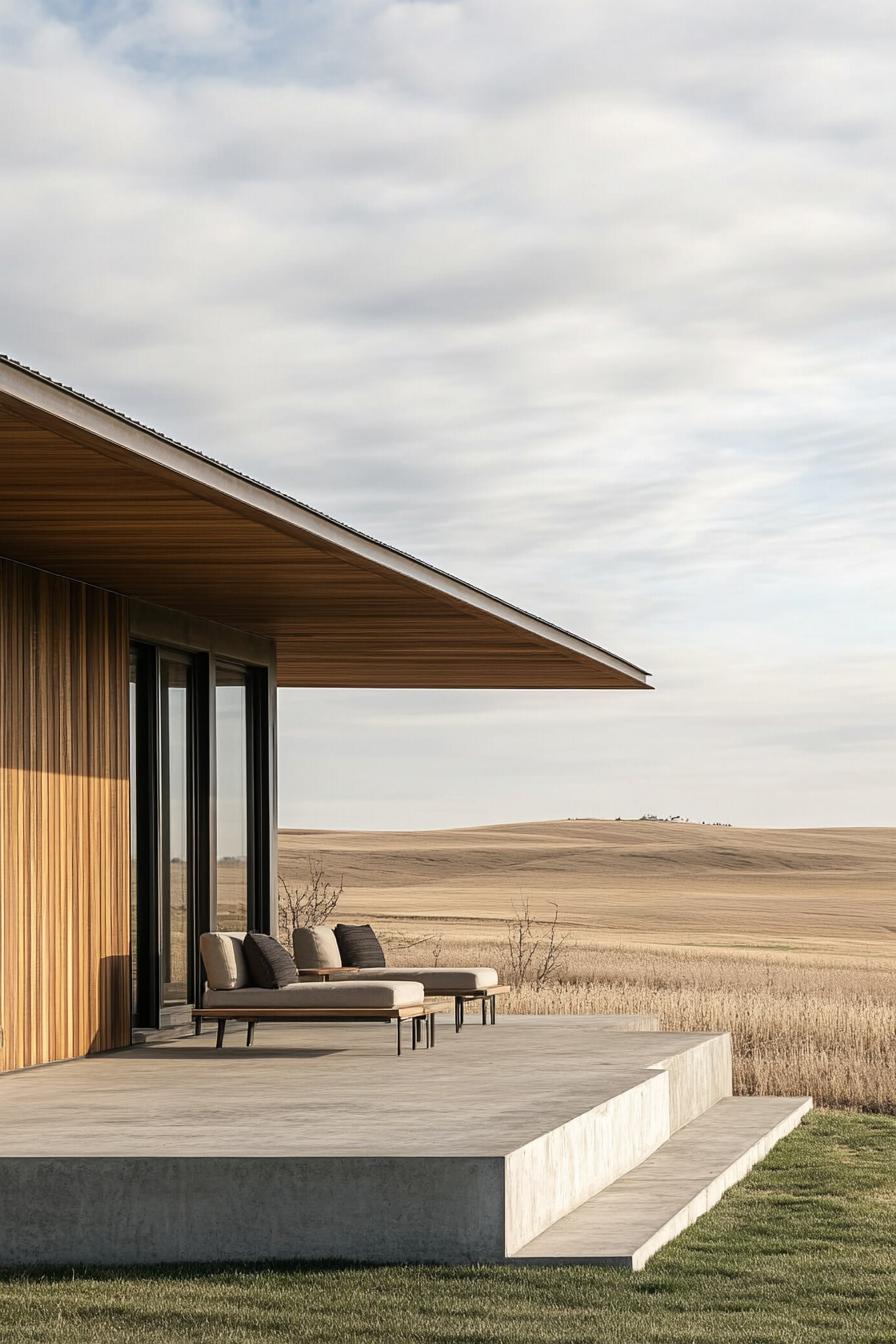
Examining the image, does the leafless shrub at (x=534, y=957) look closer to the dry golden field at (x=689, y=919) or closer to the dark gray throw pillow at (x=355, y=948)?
the dry golden field at (x=689, y=919)

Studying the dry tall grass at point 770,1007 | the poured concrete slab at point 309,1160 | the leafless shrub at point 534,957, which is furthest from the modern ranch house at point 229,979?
the leafless shrub at point 534,957

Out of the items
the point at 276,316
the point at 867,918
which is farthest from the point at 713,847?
the point at 276,316

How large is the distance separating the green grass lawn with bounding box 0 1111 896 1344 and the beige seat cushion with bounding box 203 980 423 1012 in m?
3.34

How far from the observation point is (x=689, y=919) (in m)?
45.1

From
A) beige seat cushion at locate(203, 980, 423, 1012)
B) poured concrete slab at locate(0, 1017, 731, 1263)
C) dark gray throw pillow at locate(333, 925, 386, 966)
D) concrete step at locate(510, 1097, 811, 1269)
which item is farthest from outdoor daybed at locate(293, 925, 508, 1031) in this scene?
poured concrete slab at locate(0, 1017, 731, 1263)

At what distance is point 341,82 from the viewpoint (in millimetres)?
12789

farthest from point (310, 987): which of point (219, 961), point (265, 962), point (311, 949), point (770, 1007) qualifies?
point (770, 1007)

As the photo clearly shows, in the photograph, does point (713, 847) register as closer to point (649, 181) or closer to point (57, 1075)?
point (649, 181)

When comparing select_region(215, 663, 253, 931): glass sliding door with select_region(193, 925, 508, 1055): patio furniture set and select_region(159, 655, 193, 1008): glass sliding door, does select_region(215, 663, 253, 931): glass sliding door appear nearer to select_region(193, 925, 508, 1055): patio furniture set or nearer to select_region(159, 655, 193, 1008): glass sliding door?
select_region(159, 655, 193, 1008): glass sliding door

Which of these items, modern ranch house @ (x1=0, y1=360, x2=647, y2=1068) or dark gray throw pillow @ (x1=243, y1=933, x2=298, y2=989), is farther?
dark gray throw pillow @ (x1=243, y1=933, x2=298, y2=989)

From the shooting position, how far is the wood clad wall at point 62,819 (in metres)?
9.42

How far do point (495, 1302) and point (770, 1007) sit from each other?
12757mm

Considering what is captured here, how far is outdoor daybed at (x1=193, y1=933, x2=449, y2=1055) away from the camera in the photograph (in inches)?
395

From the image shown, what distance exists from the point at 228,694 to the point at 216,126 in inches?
172
